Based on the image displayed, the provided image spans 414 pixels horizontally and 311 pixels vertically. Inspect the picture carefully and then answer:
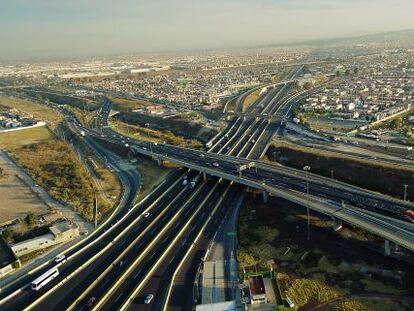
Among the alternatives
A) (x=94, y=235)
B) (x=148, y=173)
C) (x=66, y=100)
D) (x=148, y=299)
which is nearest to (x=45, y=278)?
(x=94, y=235)

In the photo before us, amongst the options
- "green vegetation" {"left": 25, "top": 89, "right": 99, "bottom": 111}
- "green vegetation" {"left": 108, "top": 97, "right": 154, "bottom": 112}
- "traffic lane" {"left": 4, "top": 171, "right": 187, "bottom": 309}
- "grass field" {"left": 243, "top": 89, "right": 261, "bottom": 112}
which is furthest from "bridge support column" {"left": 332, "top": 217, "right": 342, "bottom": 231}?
"green vegetation" {"left": 25, "top": 89, "right": 99, "bottom": 111}

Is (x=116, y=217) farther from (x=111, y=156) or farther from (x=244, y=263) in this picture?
(x=111, y=156)

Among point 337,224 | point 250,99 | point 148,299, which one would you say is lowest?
point 148,299

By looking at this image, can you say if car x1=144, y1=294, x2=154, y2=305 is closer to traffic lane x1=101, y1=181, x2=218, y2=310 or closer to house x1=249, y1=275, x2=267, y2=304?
traffic lane x1=101, y1=181, x2=218, y2=310

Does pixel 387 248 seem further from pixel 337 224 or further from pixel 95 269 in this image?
pixel 95 269

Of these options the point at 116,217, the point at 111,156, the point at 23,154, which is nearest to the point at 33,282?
the point at 116,217

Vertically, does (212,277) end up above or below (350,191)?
below

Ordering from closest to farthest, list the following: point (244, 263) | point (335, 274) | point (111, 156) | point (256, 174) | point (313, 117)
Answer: point (335, 274)
point (244, 263)
point (256, 174)
point (111, 156)
point (313, 117)
